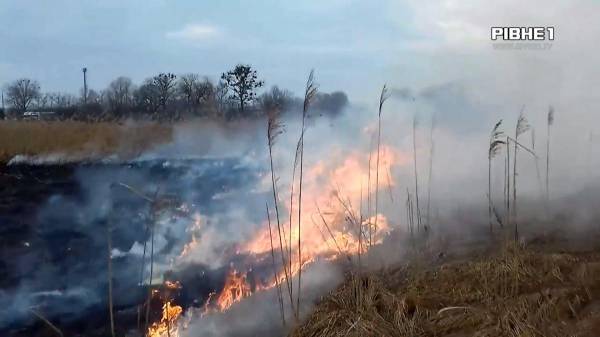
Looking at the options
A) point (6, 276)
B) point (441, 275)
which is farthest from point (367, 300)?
point (6, 276)

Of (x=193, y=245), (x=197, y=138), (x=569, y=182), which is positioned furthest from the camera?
(x=197, y=138)

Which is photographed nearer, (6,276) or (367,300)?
(367,300)

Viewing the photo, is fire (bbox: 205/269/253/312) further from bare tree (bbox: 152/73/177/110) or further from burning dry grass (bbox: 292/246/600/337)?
bare tree (bbox: 152/73/177/110)

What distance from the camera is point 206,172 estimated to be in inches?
743

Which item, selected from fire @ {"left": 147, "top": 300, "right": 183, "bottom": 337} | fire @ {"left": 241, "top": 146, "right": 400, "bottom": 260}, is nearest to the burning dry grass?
fire @ {"left": 241, "top": 146, "right": 400, "bottom": 260}

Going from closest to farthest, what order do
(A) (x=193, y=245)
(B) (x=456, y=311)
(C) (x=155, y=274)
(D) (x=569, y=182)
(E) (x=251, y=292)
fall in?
(B) (x=456, y=311) → (E) (x=251, y=292) → (C) (x=155, y=274) → (A) (x=193, y=245) → (D) (x=569, y=182)

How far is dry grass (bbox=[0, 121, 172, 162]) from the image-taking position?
19812mm

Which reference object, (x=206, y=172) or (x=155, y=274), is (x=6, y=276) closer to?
(x=155, y=274)

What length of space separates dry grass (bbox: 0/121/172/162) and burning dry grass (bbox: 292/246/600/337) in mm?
17026

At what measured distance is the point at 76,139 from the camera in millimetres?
21219

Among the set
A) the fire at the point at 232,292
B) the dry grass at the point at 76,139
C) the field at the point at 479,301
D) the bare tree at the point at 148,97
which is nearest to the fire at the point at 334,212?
the fire at the point at 232,292

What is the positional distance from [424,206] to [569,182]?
3.55 metres

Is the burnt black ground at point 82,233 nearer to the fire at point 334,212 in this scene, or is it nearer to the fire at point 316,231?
the fire at point 316,231

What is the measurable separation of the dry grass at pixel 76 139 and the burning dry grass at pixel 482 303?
17.0 m
